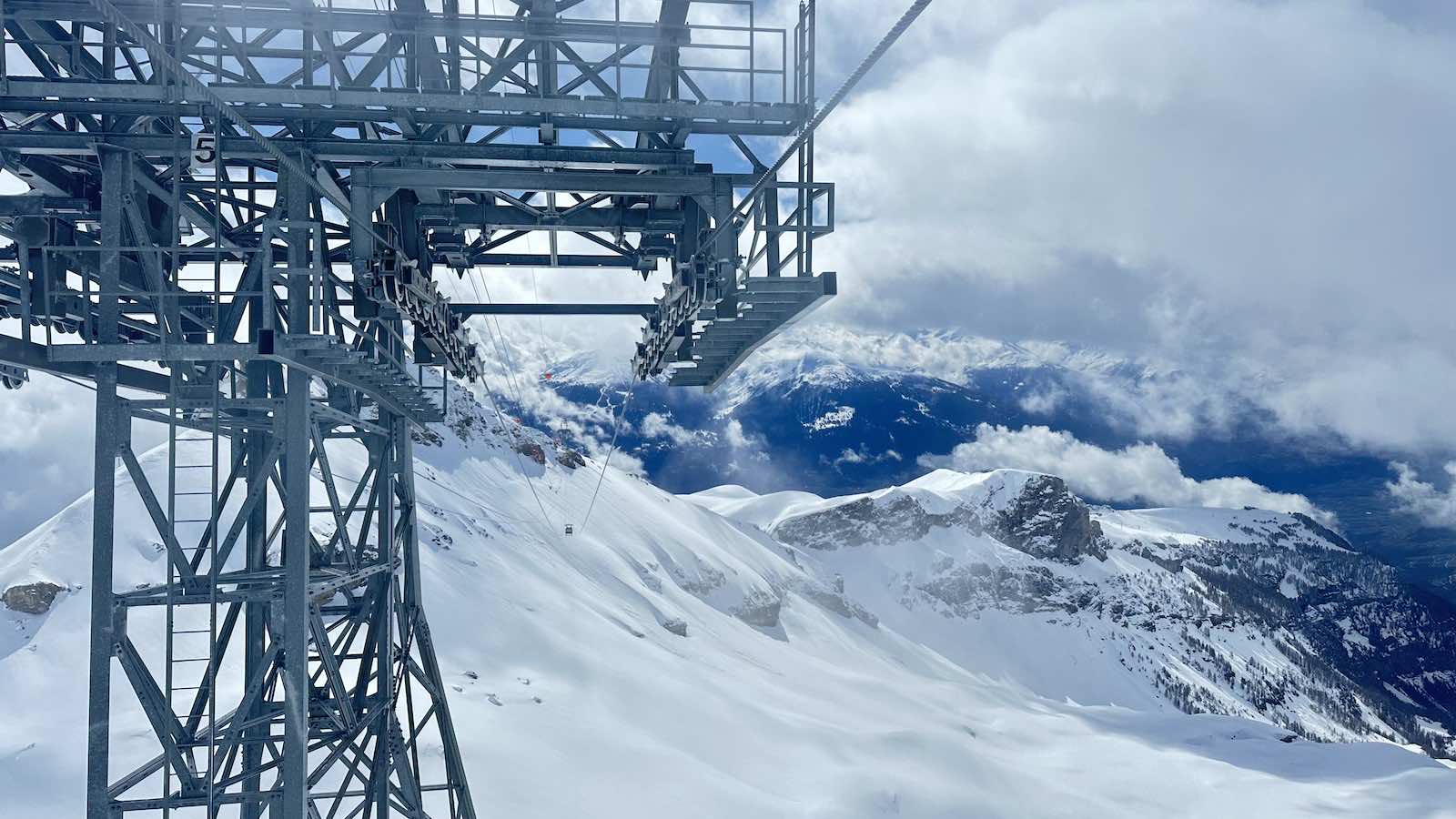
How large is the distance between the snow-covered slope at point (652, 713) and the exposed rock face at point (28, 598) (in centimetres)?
49

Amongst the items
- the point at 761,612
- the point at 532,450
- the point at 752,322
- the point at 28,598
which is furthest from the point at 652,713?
the point at 761,612

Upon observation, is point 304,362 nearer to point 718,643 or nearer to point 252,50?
point 252,50

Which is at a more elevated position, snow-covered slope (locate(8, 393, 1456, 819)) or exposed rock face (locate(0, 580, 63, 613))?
exposed rock face (locate(0, 580, 63, 613))

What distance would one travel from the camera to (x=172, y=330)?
1184 centimetres

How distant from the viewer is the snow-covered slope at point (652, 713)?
41.8m

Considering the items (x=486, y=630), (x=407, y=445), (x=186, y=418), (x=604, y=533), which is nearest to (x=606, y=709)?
(x=486, y=630)

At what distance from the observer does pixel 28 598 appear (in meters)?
49.2

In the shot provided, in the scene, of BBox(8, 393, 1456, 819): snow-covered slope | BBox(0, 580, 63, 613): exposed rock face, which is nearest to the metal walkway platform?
BBox(8, 393, 1456, 819): snow-covered slope

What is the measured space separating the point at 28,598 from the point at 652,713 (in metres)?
32.4

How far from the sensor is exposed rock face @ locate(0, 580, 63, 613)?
4909 centimetres

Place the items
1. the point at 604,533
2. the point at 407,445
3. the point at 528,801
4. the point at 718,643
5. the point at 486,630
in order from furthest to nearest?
the point at 604,533
the point at 718,643
the point at 486,630
the point at 528,801
the point at 407,445

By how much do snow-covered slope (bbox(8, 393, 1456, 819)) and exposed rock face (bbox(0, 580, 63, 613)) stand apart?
1.59 ft

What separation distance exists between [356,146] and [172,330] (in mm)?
3127

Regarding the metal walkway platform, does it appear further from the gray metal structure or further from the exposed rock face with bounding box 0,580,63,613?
the exposed rock face with bounding box 0,580,63,613
